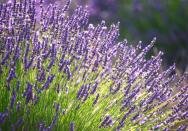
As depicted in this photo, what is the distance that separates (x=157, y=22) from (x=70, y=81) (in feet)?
14.2

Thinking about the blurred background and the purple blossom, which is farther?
the blurred background

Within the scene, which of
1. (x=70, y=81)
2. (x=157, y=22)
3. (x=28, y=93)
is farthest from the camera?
(x=157, y=22)

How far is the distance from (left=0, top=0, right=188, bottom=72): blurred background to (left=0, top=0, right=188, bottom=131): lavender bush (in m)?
2.75

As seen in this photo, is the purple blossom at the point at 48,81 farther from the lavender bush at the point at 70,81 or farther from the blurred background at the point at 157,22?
the blurred background at the point at 157,22

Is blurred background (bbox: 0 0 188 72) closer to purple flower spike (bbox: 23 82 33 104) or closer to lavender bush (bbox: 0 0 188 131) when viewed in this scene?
→ lavender bush (bbox: 0 0 188 131)

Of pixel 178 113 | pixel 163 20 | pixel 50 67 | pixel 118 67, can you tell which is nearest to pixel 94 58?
pixel 118 67

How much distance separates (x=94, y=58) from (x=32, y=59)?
512 millimetres

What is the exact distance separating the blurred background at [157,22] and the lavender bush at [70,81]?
275 cm

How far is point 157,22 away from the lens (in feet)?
24.1

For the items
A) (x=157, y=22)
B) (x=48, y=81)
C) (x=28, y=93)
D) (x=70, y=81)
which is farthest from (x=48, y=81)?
(x=157, y=22)

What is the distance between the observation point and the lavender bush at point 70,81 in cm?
302

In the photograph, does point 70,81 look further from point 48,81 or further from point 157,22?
point 157,22

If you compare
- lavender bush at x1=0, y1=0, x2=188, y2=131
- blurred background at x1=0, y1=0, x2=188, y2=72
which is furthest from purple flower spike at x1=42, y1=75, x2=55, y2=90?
blurred background at x1=0, y1=0, x2=188, y2=72

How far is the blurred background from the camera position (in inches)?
269
